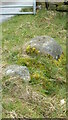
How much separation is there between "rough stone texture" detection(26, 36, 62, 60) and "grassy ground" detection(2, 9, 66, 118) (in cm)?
13

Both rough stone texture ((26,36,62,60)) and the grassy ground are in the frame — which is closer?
the grassy ground

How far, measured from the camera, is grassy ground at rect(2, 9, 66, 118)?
154 inches

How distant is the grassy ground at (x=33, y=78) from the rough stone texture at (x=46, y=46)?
13cm

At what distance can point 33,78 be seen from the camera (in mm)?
4574

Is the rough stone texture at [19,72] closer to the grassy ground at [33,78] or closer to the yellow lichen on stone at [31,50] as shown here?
the grassy ground at [33,78]

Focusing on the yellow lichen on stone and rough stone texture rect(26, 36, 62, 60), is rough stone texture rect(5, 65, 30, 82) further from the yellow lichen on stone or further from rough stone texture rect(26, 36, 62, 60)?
rough stone texture rect(26, 36, 62, 60)

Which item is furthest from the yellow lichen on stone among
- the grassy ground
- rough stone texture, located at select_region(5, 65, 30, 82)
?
rough stone texture, located at select_region(5, 65, 30, 82)

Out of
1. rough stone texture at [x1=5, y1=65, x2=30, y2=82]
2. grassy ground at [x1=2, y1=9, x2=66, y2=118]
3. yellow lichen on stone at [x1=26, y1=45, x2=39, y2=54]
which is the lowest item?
grassy ground at [x1=2, y1=9, x2=66, y2=118]

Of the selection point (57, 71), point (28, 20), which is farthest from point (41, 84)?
point (28, 20)

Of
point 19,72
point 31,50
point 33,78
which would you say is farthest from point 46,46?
point 19,72

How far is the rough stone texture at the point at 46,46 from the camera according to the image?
5.50 m

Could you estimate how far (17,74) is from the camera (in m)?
4.33

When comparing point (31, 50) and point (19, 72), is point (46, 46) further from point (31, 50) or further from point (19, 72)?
point (19, 72)

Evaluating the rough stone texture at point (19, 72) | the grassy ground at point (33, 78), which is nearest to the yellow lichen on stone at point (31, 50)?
the grassy ground at point (33, 78)
